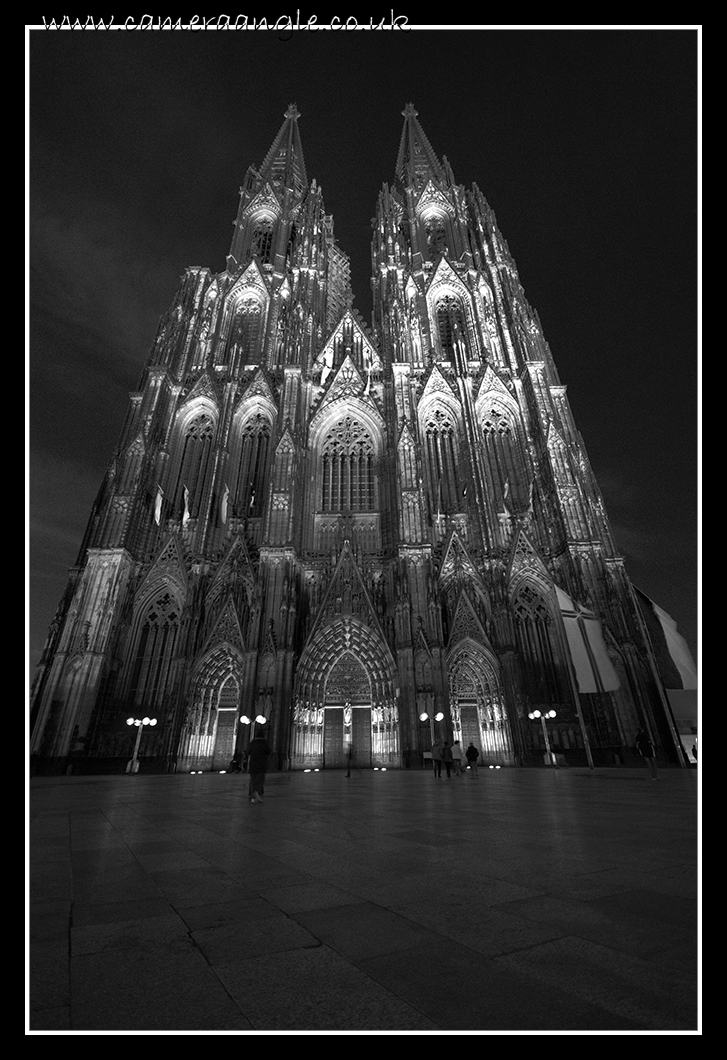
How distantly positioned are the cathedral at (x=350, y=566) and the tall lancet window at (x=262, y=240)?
10.1 metres

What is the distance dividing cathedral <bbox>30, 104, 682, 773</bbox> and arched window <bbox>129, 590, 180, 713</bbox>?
0.10 meters

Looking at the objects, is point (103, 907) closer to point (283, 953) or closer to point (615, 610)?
point (283, 953)

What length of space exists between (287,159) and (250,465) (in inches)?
1603

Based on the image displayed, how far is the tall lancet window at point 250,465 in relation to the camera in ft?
95.8

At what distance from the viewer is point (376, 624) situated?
79.4 feet

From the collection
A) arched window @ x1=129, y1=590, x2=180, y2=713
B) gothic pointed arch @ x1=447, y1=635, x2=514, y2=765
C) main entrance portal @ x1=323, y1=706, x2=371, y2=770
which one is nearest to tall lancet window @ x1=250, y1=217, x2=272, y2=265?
arched window @ x1=129, y1=590, x2=180, y2=713

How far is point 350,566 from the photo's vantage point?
25.5m

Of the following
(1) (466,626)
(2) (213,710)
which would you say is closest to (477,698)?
(1) (466,626)

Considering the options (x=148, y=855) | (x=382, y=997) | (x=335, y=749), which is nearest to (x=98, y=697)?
(x=335, y=749)

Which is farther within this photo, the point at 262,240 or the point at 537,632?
the point at 262,240

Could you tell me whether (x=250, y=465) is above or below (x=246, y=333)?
below

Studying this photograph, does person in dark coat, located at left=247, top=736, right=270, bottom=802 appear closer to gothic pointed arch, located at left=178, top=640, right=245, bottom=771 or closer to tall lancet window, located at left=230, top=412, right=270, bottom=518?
gothic pointed arch, located at left=178, top=640, right=245, bottom=771

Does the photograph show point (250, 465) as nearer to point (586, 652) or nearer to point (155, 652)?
point (155, 652)
